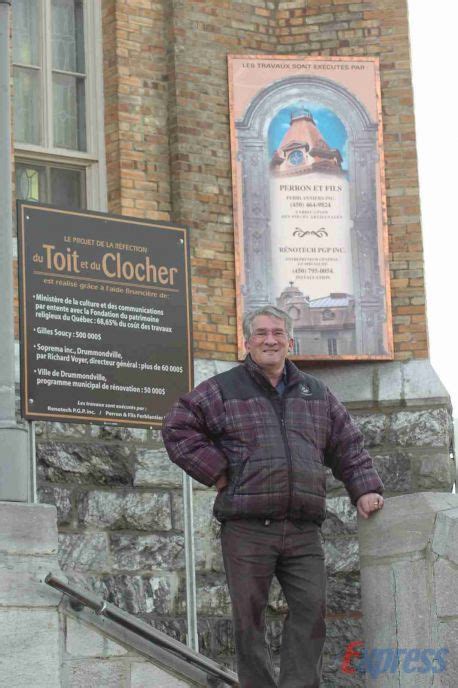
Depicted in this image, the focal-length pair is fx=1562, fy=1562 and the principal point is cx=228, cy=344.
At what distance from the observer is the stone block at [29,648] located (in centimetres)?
802

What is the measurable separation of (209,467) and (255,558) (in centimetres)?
50

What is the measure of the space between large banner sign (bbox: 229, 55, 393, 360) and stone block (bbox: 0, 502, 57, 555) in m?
5.11

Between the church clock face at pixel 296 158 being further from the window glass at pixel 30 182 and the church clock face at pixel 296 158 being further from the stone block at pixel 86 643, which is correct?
the stone block at pixel 86 643

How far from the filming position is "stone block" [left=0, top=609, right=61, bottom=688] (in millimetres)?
8016

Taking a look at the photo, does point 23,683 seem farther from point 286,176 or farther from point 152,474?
point 286,176

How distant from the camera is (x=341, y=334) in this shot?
1341cm

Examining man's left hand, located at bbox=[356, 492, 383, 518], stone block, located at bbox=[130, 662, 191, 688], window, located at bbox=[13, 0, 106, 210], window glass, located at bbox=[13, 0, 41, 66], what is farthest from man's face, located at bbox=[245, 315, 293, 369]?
window glass, located at bbox=[13, 0, 41, 66]

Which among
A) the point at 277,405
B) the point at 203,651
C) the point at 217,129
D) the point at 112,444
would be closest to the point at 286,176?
the point at 217,129

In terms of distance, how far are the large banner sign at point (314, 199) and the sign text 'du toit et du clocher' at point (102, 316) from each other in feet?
6.66

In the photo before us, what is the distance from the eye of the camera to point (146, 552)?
12164 mm

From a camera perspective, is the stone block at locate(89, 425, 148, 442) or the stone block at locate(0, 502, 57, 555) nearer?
the stone block at locate(0, 502, 57, 555)

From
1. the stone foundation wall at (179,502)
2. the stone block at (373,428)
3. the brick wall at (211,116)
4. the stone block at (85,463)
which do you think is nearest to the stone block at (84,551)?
the stone foundation wall at (179,502)

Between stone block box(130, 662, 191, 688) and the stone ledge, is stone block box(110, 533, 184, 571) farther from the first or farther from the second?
stone block box(130, 662, 191, 688)

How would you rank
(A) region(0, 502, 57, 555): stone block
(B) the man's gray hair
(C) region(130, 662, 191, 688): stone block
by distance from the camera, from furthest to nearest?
1. (C) region(130, 662, 191, 688): stone block
2. (A) region(0, 502, 57, 555): stone block
3. (B) the man's gray hair
